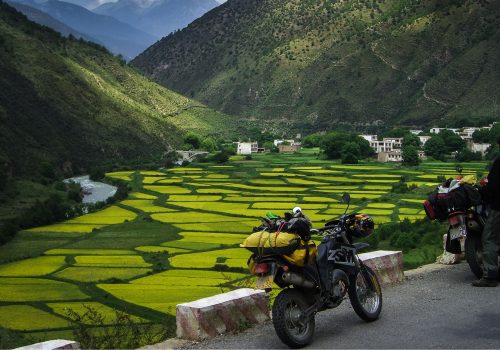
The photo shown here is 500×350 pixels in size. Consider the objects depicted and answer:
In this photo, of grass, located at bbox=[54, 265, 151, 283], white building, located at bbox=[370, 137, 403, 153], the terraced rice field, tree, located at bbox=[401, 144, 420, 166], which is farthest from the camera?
white building, located at bbox=[370, 137, 403, 153]

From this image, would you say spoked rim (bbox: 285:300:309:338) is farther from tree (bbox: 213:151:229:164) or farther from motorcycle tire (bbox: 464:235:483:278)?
tree (bbox: 213:151:229:164)

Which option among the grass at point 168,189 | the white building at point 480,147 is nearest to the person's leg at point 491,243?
the grass at point 168,189

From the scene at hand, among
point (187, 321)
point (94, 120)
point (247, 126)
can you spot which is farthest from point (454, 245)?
point (247, 126)

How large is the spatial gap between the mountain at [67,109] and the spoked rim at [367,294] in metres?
66.5

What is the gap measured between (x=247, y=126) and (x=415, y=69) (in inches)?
1635

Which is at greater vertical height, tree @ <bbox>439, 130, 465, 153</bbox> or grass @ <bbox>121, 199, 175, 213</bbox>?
tree @ <bbox>439, 130, 465, 153</bbox>

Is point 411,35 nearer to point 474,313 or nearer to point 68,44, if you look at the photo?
point 68,44

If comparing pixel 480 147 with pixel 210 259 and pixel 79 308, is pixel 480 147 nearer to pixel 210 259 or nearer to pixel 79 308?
pixel 210 259

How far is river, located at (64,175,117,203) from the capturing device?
7046cm

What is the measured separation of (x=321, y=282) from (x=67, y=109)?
330ft

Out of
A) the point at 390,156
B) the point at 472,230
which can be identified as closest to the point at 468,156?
the point at 390,156

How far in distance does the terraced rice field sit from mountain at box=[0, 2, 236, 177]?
11250 mm

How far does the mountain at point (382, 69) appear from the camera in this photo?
138625 mm

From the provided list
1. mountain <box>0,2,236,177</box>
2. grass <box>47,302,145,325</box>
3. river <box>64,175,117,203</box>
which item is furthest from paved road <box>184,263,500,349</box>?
mountain <box>0,2,236,177</box>
